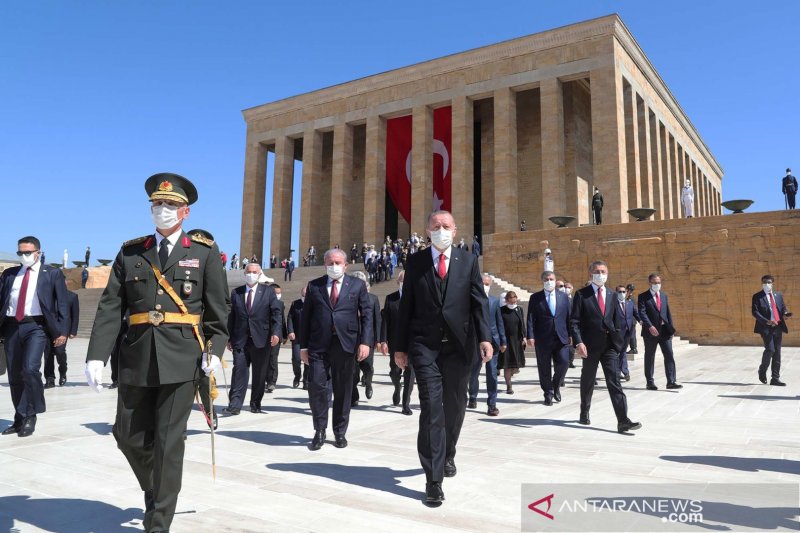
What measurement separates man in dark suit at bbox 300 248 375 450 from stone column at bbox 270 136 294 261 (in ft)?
97.8

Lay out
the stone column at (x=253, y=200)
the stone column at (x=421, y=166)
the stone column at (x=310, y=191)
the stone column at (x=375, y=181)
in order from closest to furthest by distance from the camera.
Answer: the stone column at (x=421, y=166) → the stone column at (x=375, y=181) → the stone column at (x=310, y=191) → the stone column at (x=253, y=200)

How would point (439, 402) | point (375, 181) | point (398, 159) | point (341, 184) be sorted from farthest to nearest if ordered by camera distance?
point (341, 184), point (398, 159), point (375, 181), point (439, 402)

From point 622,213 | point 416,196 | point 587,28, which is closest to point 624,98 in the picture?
point 587,28

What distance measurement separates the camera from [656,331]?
8.89 m

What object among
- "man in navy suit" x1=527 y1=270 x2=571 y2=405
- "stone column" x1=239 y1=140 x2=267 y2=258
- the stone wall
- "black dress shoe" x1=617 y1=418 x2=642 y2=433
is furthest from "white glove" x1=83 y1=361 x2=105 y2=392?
"stone column" x1=239 y1=140 x2=267 y2=258

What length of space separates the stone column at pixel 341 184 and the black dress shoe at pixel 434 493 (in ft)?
97.5

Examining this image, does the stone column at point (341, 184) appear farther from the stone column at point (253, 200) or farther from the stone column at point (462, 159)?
the stone column at point (462, 159)

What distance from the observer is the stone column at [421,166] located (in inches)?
1171

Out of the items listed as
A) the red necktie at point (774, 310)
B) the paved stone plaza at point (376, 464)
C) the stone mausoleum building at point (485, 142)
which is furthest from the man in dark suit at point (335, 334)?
the stone mausoleum building at point (485, 142)

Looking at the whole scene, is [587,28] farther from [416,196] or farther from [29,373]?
[29,373]

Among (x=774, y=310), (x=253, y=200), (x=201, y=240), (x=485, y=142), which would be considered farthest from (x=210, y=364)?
(x=253, y=200)

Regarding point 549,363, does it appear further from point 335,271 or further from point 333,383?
point 335,271

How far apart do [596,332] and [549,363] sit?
2036mm

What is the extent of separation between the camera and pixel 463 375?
148 inches
